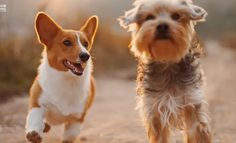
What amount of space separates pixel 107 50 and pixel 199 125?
1192 centimetres

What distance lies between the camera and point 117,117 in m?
7.80

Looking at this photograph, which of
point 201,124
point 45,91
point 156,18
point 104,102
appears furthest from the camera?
point 104,102

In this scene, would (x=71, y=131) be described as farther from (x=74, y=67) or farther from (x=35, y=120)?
(x=74, y=67)

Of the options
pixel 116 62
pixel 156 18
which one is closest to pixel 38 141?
pixel 156 18

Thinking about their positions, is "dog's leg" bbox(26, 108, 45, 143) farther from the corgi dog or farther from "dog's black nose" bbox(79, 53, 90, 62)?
"dog's black nose" bbox(79, 53, 90, 62)

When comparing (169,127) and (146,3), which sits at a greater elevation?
(146,3)

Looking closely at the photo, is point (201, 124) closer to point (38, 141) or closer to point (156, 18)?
point (156, 18)

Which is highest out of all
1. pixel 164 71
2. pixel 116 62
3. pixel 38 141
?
pixel 164 71

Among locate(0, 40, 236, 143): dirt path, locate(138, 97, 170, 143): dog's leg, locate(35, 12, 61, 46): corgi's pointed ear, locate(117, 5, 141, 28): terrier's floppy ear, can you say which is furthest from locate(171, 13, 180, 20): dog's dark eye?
locate(0, 40, 236, 143): dirt path

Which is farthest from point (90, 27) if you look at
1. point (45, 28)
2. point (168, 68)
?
point (168, 68)

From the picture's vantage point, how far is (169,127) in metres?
4.43

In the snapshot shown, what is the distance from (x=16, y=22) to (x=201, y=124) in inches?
318

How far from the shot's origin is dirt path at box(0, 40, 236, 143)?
19.4ft

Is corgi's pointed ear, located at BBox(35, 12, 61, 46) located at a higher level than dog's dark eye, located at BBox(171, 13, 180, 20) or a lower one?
lower
